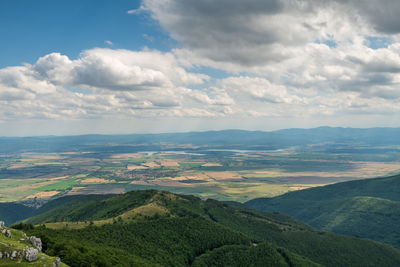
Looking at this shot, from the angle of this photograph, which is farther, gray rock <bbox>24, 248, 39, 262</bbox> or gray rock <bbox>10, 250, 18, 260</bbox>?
gray rock <bbox>24, 248, 39, 262</bbox>

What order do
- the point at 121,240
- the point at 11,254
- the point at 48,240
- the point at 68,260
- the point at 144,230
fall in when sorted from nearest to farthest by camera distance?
the point at 11,254
the point at 68,260
the point at 48,240
the point at 121,240
the point at 144,230

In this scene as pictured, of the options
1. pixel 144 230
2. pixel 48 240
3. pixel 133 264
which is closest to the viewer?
pixel 48 240

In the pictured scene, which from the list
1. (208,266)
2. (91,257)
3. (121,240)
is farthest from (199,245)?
(91,257)

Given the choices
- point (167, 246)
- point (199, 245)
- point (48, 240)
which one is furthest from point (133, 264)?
point (199, 245)

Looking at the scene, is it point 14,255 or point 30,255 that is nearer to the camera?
point 14,255

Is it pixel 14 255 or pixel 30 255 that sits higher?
pixel 14 255

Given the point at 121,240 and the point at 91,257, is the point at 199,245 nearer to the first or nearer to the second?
the point at 121,240

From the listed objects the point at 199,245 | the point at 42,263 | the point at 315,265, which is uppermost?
the point at 42,263

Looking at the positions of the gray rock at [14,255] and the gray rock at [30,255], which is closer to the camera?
the gray rock at [14,255]

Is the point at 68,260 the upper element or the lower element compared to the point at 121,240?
upper

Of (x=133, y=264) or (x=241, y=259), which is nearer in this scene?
(x=133, y=264)
